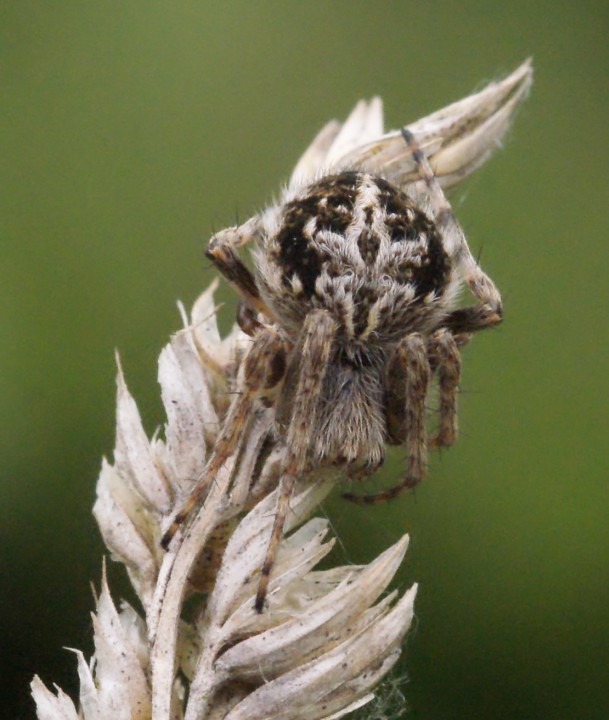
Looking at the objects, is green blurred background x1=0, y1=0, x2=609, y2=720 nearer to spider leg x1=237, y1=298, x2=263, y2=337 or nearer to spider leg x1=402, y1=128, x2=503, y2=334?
spider leg x1=237, y1=298, x2=263, y2=337

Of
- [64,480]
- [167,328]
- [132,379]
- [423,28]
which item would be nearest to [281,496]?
[64,480]

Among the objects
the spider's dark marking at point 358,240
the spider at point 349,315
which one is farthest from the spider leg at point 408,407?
the spider's dark marking at point 358,240

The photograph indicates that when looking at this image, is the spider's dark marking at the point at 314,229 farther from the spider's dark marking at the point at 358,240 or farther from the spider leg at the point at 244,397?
the spider leg at the point at 244,397

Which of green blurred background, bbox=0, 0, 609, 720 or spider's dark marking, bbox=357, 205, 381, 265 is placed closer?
spider's dark marking, bbox=357, 205, 381, 265

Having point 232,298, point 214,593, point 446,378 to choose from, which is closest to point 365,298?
point 446,378

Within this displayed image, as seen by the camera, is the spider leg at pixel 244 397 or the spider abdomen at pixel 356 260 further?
the spider abdomen at pixel 356 260

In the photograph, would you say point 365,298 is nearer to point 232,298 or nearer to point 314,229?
point 314,229

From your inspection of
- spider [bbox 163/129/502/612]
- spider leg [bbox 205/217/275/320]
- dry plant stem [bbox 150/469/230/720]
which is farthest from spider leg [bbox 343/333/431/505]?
dry plant stem [bbox 150/469/230/720]
